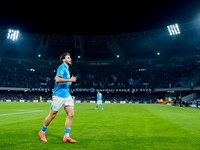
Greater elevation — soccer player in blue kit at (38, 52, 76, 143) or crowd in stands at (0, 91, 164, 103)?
soccer player in blue kit at (38, 52, 76, 143)

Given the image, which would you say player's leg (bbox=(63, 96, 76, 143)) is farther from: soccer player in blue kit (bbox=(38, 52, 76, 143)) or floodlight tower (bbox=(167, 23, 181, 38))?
floodlight tower (bbox=(167, 23, 181, 38))

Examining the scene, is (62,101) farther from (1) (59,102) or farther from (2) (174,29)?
(2) (174,29)

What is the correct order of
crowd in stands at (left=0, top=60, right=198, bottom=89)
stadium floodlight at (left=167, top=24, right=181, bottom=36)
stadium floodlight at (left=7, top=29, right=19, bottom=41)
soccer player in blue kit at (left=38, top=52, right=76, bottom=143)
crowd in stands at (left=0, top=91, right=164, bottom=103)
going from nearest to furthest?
1. soccer player in blue kit at (left=38, top=52, right=76, bottom=143)
2. stadium floodlight at (left=167, top=24, right=181, bottom=36)
3. stadium floodlight at (left=7, top=29, right=19, bottom=41)
4. crowd in stands at (left=0, top=60, right=198, bottom=89)
5. crowd in stands at (left=0, top=91, right=164, bottom=103)

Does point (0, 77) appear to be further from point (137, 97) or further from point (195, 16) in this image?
point (195, 16)

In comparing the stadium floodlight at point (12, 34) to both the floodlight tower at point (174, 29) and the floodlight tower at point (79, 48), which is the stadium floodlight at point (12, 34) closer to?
the floodlight tower at point (79, 48)

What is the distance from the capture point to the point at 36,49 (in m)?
71.2

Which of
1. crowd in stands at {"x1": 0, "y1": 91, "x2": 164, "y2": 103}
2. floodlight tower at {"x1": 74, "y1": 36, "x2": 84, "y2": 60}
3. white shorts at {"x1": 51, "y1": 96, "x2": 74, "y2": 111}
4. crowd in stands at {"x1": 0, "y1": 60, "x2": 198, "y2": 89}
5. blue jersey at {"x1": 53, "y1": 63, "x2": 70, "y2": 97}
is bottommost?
crowd in stands at {"x1": 0, "y1": 91, "x2": 164, "y2": 103}

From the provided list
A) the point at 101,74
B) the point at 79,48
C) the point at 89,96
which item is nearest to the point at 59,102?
the point at 89,96

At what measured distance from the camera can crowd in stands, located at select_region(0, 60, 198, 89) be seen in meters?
62.0

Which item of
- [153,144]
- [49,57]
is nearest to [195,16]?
[153,144]

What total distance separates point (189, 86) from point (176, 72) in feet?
31.7

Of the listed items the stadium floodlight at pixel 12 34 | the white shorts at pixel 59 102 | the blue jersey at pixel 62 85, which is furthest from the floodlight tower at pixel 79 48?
the white shorts at pixel 59 102

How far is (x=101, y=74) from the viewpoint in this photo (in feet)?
233

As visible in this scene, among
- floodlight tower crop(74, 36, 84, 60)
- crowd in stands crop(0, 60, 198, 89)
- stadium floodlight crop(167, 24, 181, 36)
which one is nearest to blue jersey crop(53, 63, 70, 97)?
stadium floodlight crop(167, 24, 181, 36)
